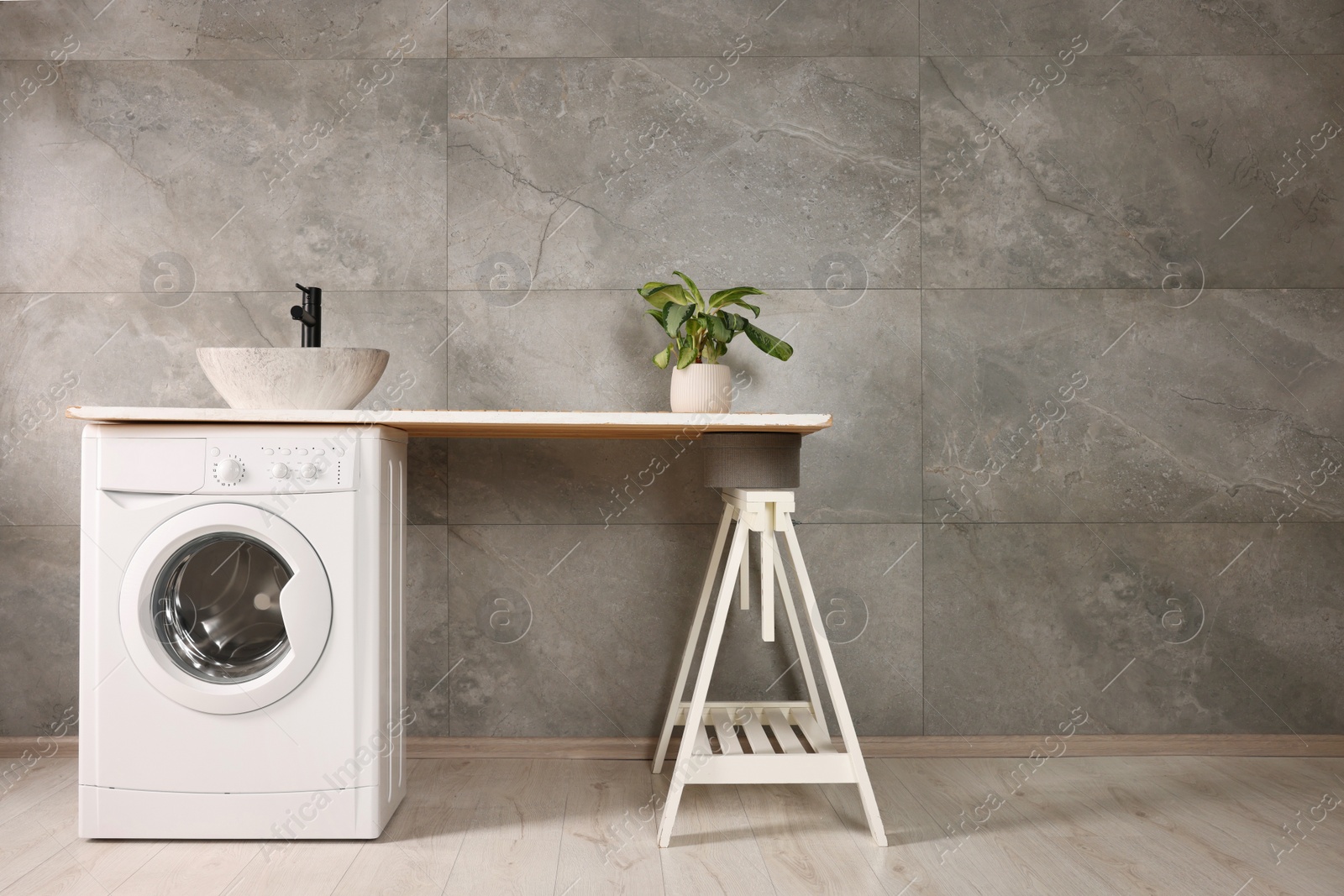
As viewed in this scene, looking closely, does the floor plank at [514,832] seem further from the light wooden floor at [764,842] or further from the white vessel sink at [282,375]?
the white vessel sink at [282,375]

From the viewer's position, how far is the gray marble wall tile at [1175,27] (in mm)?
2311

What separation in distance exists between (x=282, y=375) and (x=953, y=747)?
1.87 meters

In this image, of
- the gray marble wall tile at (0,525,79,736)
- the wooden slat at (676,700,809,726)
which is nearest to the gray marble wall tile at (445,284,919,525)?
the wooden slat at (676,700,809,726)

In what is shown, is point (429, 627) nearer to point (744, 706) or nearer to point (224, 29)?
point (744, 706)

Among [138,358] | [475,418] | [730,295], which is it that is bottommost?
[475,418]

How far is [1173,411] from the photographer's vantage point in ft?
7.58

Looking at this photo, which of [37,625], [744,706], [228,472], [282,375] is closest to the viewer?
[228,472]

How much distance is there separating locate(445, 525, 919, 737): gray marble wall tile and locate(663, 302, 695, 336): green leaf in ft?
2.02

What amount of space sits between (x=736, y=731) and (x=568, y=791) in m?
0.42

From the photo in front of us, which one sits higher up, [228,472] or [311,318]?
[311,318]

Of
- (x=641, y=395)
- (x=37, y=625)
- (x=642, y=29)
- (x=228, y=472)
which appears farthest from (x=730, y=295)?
(x=37, y=625)

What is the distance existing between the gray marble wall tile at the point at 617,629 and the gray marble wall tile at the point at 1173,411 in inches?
12.8

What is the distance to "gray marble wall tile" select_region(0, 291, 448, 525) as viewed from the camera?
2277mm

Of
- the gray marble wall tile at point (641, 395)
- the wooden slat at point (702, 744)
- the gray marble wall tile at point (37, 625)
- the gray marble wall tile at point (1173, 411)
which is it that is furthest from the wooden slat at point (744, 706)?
the gray marble wall tile at point (37, 625)
